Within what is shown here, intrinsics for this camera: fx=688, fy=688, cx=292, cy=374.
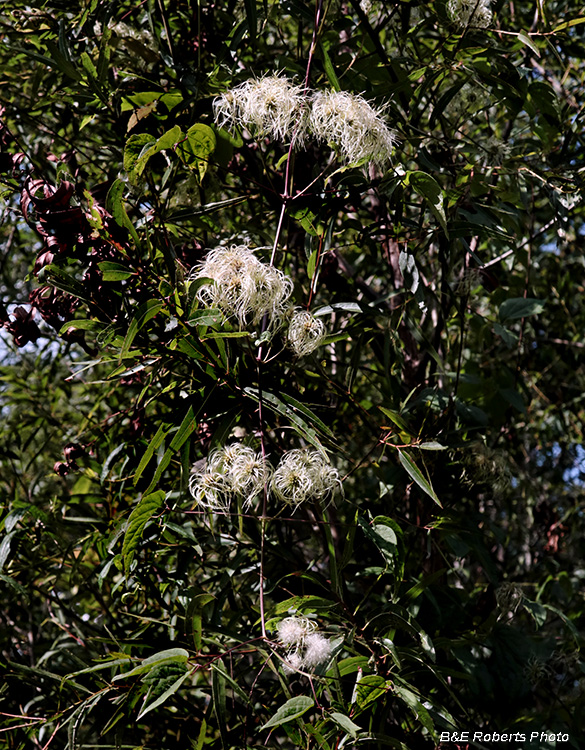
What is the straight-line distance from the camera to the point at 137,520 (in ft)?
2.78

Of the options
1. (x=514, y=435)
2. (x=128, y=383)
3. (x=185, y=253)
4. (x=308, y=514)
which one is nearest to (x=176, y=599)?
(x=308, y=514)

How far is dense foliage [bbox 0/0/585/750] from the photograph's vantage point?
819 millimetres

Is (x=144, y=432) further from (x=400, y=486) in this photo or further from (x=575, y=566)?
(x=575, y=566)

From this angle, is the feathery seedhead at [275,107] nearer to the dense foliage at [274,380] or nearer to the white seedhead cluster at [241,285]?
the dense foliage at [274,380]

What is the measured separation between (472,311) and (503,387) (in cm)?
17

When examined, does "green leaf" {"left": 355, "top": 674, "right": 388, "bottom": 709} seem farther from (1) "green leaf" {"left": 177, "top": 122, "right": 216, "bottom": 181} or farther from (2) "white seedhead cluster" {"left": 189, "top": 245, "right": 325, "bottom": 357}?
(1) "green leaf" {"left": 177, "top": 122, "right": 216, "bottom": 181}

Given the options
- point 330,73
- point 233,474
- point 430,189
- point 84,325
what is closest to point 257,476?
point 233,474

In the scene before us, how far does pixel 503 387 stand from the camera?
1362mm

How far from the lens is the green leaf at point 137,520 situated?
84cm

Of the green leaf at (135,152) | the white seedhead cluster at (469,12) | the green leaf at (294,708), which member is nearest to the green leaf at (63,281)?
the green leaf at (135,152)

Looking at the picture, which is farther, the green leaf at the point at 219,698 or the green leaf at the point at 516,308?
the green leaf at the point at 516,308

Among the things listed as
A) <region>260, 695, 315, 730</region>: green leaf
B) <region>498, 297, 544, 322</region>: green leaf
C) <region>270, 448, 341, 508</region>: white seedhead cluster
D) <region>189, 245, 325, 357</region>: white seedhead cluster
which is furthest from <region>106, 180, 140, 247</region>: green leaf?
<region>498, 297, 544, 322</region>: green leaf

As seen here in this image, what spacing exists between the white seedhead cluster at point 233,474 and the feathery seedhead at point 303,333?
14 cm

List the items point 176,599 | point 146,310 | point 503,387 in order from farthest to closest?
1. point 503,387
2. point 176,599
3. point 146,310
